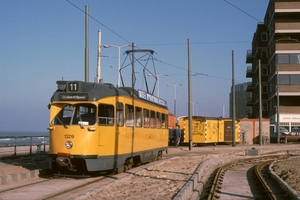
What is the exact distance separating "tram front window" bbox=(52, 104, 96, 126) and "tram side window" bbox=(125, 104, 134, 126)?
1.91 meters

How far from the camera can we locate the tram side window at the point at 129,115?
1741 centimetres

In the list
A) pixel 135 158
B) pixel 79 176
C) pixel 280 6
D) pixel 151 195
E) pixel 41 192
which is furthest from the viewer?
pixel 280 6

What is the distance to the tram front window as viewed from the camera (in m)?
15.7

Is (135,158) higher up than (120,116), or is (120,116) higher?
(120,116)

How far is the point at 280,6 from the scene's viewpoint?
68500 millimetres

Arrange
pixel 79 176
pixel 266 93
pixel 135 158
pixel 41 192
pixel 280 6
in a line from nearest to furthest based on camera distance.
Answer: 1. pixel 41 192
2. pixel 79 176
3. pixel 135 158
4. pixel 280 6
5. pixel 266 93

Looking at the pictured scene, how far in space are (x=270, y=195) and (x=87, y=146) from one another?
582 cm

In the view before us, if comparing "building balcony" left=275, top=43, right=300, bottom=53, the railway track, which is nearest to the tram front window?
the railway track

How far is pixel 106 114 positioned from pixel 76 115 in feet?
3.19

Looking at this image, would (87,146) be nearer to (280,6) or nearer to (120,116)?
(120,116)

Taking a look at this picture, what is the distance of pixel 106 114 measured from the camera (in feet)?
53.0

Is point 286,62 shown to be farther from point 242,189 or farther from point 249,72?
point 242,189

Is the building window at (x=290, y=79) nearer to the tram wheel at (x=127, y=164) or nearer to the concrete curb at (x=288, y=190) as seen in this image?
the tram wheel at (x=127, y=164)

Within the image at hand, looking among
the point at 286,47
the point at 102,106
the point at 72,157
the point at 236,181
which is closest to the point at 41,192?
the point at 72,157
